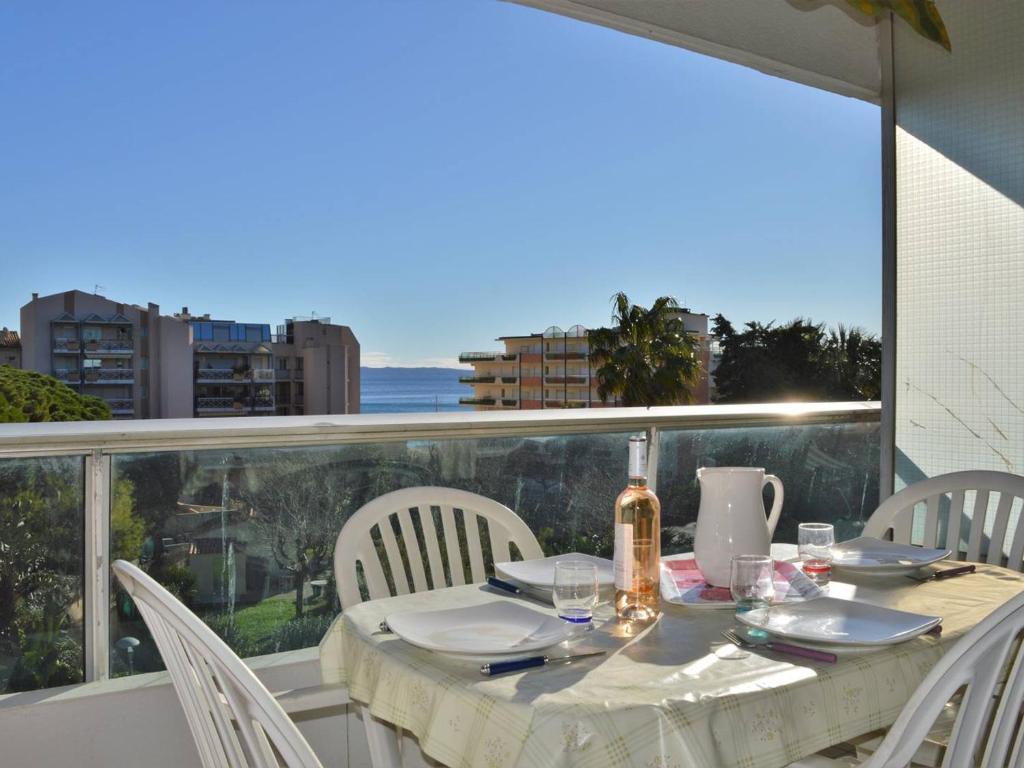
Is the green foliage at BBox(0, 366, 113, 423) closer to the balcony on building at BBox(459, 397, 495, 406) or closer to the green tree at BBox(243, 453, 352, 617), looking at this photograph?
the green tree at BBox(243, 453, 352, 617)

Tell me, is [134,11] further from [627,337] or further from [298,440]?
[298,440]

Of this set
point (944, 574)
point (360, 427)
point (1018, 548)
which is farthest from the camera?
point (360, 427)

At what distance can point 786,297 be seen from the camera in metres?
33.7

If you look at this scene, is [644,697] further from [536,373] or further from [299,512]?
[536,373]

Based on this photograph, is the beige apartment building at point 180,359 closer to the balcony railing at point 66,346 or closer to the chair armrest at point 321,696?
the balcony railing at point 66,346

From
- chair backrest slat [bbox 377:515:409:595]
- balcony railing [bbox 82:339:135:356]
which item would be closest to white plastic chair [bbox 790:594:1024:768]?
chair backrest slat [bbox 377:515:409:595]

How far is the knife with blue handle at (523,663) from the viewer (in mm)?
1009

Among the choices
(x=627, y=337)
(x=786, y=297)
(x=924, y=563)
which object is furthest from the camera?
(x=786, y=297)

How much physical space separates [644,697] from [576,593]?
0.26 metres

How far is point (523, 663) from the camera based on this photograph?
1.03m

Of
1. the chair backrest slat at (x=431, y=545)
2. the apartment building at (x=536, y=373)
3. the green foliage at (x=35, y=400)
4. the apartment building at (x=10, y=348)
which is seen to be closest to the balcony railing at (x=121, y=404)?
the apartment building at (x=10, y=348)

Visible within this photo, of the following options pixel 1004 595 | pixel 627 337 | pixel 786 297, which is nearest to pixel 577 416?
pixel 1004 595

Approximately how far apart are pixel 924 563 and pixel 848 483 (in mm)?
1892

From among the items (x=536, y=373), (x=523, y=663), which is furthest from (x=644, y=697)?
(x=536, y=373)
